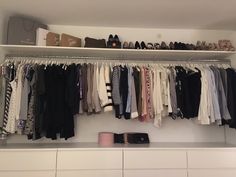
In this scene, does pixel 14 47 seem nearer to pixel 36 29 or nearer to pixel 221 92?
pixel 36 29

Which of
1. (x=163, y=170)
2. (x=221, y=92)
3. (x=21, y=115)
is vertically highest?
(x=221, y=92)

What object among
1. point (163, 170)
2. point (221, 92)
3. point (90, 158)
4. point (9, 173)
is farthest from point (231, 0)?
point (9, 173)

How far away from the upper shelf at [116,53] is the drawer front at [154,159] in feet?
3.74

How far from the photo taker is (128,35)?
3.04m

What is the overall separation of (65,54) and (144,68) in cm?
99

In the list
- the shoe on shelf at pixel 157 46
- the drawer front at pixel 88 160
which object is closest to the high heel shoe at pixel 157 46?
the shoe on shelf at pixel 157 46

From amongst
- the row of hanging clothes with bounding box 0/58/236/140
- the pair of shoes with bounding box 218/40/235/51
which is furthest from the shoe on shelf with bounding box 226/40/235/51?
the row of hanging clothes with bounding box 0/58/236/140

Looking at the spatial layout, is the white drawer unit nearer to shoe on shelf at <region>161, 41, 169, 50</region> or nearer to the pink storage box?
the pink storage box

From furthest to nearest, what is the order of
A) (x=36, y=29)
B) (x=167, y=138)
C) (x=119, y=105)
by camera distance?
(x=167, y=138) < (x=36, y=29) < (x=119, y=105)

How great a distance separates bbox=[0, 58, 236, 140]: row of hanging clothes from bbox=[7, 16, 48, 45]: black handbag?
0.80 ft

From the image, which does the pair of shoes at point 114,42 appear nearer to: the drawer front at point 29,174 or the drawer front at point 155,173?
the drawer front at point 155,173

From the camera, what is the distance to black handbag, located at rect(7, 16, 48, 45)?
256cm

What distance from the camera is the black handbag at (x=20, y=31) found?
2564 mm

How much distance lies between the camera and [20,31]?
8.53ft
